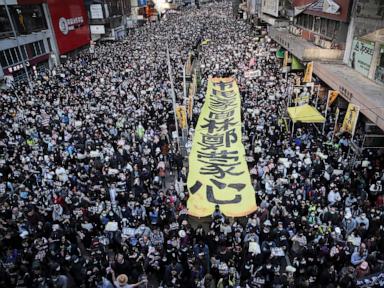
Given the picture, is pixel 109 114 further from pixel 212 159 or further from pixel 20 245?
pixel 20 245

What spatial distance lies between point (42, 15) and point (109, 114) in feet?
66.6

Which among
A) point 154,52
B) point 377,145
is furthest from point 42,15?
point 377,145

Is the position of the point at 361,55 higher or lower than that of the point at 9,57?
higher

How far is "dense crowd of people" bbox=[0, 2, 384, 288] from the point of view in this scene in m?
8.02

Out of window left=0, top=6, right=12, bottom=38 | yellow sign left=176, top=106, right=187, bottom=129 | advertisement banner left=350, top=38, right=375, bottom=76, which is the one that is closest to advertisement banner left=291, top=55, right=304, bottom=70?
advertisement banner left=350, top=38, right=375, bottom=76

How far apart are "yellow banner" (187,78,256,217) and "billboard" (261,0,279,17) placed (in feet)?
67.2

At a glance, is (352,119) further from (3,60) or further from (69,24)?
(69,24)

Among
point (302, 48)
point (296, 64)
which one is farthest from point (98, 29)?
point (302, 48)

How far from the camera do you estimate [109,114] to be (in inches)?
685

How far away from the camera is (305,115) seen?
14.8m

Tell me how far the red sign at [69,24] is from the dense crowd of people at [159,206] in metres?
17.3

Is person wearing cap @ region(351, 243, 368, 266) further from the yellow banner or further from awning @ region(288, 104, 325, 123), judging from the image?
awning @ region(288, 104, 325, 123)

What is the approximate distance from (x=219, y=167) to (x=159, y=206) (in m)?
3.64

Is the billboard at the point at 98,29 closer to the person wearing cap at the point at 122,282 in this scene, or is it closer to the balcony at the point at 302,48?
the balcony at the point at 302,48
